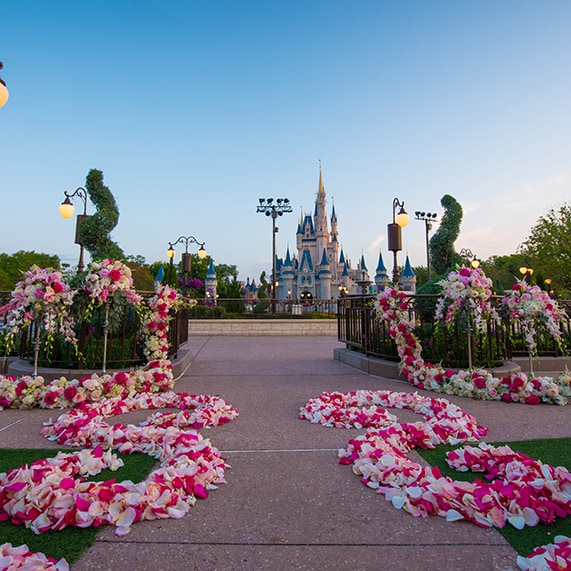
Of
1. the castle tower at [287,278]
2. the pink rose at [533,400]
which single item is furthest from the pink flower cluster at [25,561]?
the castle tower at [287,278]

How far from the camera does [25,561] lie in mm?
1781

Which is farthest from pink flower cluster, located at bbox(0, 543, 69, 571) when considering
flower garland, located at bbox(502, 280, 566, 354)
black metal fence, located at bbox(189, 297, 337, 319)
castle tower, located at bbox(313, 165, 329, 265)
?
castle tower, located at bbox(313, 165, 329, 265)

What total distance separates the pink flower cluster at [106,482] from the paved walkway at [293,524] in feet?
0.36

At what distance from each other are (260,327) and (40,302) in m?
14.6

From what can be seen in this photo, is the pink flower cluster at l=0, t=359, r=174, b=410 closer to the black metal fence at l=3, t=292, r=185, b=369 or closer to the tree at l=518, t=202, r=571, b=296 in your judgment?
the black metal fence at l=3, t=292, r=185, b=369

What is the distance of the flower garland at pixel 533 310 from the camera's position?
19.2 ft

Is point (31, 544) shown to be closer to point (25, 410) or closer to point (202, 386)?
point (25, 410)

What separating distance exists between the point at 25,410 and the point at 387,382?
220 inches

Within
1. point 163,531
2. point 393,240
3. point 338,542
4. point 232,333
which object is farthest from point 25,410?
point 232,333

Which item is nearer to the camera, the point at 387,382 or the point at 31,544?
the point at 31,544

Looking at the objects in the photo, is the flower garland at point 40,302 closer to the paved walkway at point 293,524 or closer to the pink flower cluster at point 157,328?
the pink flower cluster at point 157,328

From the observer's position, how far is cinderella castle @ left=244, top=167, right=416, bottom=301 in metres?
78.9

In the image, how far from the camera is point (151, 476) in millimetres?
2693

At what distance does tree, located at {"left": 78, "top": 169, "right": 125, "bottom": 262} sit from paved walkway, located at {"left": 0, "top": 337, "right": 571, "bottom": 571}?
6.18 metres
